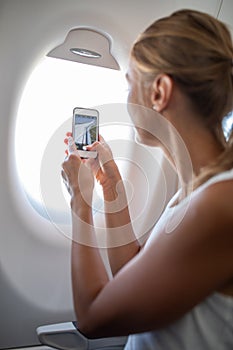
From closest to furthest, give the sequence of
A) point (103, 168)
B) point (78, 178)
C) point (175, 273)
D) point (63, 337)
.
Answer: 1. point (175, 273)
2. point (78, 178)
3. point (103, 168)
4. point (63, 337)

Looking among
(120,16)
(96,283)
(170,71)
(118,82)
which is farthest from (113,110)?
(96,283)

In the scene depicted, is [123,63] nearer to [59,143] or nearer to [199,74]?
[59,143]

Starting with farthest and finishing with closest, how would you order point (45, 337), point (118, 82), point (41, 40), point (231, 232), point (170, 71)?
point (118, 82)
point (45, 337)
point (41, 40)
point (170, 71)
point (231, 232)

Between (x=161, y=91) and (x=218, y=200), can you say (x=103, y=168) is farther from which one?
(x=218, y=200)

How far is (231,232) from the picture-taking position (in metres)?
0.53

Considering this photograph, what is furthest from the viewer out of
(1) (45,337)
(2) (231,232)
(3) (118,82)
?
(3) (118,82)

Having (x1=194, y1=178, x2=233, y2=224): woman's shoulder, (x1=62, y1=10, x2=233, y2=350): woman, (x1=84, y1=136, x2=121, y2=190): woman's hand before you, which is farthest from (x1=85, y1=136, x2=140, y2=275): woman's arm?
(x1=194, y1=178, x2=233, y2=224): woman's shoulder

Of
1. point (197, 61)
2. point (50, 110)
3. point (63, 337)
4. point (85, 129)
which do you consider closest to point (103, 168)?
point (85, 129)

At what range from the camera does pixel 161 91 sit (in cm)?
64

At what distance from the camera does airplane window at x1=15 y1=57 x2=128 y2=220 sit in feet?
3.41

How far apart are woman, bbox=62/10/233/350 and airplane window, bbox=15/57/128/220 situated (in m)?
0.32

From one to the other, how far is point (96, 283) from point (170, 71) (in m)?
0.38

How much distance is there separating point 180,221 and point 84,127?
0.47m

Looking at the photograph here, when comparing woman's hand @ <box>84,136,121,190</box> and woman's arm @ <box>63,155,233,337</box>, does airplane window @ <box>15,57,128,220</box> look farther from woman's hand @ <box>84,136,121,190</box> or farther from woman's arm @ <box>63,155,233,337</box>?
woman's arm @ <box>63,155,233,337</box>
